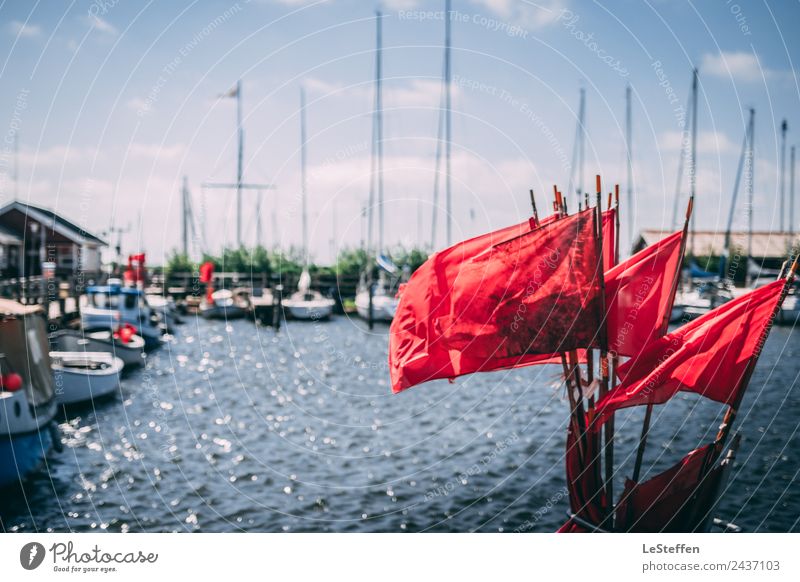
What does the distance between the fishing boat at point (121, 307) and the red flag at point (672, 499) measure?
2146 cm

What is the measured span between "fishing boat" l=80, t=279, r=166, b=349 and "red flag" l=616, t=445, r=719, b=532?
21457 mm

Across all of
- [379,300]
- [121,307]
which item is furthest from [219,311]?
[121,307]

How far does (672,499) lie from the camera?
5.56 m

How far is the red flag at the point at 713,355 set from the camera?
486 cm

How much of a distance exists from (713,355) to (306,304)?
31.6 metres

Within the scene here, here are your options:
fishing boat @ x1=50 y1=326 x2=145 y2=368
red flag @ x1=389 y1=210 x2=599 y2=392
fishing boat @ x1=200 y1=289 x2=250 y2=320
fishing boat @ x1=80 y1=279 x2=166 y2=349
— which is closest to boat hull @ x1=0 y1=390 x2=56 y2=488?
fishing boat @ x1=50 y1=326 x2=145 y2=368

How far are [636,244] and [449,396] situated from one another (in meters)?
13.3

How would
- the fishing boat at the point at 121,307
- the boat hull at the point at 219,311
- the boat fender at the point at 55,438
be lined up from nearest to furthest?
the boat fender at the point at 55,438 → the fishing boat at the point at 121,307 → the boat hull at the point at 219,311

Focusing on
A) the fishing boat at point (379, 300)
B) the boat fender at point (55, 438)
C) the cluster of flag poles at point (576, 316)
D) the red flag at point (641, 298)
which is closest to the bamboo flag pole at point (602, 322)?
the cluster of flag poles at point (576, 316)

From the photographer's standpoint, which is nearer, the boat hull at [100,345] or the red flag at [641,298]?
the red flag at [641,298]

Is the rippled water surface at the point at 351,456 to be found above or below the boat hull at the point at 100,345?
below

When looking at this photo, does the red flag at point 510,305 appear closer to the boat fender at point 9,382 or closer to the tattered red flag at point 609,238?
the tattered red flag at point 609,238
